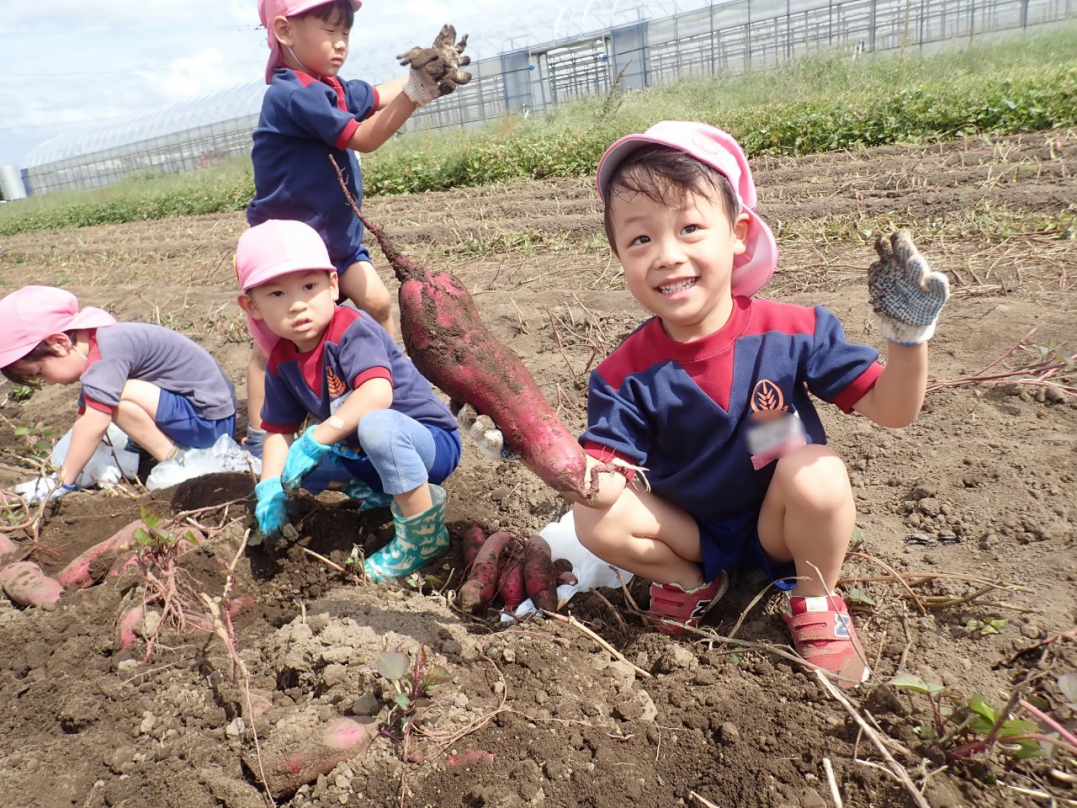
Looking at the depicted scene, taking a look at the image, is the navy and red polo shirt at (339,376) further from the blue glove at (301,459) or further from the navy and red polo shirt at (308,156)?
the navy and red polo shirt at (308,156)

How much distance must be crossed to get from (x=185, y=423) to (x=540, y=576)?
206 centimetres

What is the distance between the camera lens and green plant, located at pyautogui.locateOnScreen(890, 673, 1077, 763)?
44.0 inches

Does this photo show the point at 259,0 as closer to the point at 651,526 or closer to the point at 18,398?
the point at 651,526

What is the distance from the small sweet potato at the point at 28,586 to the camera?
229 centimetres

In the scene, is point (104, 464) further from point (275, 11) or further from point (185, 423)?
point (275, 11)

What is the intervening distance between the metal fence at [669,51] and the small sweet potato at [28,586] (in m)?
10.0

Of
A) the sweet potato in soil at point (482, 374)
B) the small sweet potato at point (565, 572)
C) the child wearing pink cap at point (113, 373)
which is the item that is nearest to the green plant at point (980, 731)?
the sweet potato in soil at point (482, 374)

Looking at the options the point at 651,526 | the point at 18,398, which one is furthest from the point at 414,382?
the point at 18,398

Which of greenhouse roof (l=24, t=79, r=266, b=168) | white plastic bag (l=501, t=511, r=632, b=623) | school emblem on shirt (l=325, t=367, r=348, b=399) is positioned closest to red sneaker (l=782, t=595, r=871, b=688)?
white plastic bag (l=501, t=511, r=632, b=623)

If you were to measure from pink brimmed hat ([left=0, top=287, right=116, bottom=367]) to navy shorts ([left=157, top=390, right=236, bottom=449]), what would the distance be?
44 centimetres

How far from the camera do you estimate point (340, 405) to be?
240 cm

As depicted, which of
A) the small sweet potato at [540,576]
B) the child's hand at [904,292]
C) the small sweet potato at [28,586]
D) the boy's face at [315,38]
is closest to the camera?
the child's hand at [904,292]

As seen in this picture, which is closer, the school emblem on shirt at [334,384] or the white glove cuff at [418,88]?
the school emblem on shirt at [334,384]

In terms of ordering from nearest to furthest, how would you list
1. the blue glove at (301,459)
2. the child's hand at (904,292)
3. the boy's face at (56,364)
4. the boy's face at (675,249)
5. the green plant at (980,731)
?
1. the green plant at (980,731)
2. the child's hand at (904,292)
3. the boy's face at (675,249)
4. the blue glove at (301,459)
5. the boy's face at (56,364)
